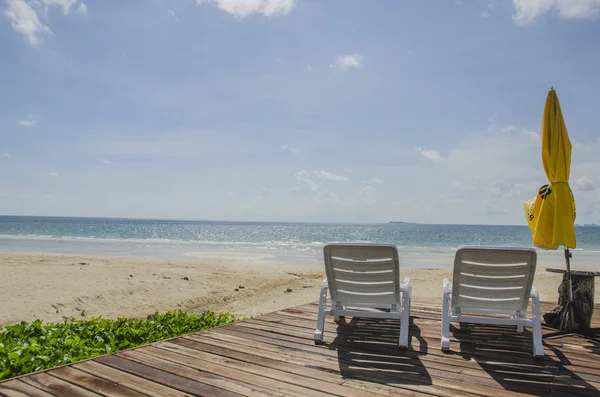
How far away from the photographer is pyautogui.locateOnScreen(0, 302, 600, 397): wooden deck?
3021 millimetres

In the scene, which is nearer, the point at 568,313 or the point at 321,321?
the point at 321,321

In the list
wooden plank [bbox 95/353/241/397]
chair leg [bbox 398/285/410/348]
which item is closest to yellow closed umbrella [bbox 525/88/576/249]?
chair leg [bbox 398/285/410/348]

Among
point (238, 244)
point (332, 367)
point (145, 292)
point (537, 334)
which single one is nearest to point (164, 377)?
point (332, 367)

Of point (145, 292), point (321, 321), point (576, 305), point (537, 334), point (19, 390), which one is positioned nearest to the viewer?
point (19, 390)

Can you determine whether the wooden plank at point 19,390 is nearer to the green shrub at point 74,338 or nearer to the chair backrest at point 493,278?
the green shrub at point 74,338

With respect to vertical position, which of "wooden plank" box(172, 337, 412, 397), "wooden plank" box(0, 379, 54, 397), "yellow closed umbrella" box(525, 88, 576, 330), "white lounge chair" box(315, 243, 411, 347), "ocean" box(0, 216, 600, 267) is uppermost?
"yellow closed umbrella" box(525, 88, 576, 330)

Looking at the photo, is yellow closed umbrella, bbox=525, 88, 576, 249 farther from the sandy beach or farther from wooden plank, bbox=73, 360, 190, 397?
wooden plank, bbox=73, 360, 190, 397

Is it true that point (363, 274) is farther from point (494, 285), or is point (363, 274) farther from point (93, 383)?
point (93, 383)

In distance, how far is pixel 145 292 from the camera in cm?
1051

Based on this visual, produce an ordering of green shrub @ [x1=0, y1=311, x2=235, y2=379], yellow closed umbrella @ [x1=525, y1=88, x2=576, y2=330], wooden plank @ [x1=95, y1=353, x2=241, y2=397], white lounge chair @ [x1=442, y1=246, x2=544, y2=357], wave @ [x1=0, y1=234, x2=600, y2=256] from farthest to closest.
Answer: wave @ [x1=0, y1=234, x2=600, y2=256]
yellow closed umbrella @ [x1=525, y1=88, x2=576, y2=330]
white lounge chair @ [x1=442, y1=246, x2=544, y2=357]
green shrub @ [x1=0, y1=311, x2=235, y2=379]
wooden plank @ [x1=95, y1=353, x2=241, y2=397]

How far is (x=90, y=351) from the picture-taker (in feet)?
13.2

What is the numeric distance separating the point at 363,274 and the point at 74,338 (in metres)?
3.12

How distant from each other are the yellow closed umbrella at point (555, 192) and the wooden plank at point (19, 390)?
15.4 ft

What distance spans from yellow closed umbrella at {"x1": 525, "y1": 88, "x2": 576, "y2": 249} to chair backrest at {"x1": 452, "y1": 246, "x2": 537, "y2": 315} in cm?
64
